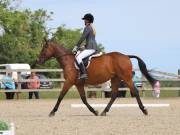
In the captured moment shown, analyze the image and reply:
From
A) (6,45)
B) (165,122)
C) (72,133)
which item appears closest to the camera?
(72,133)

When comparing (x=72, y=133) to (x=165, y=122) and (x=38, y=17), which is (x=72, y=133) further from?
(x=38, y=17)

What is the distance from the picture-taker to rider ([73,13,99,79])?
624 inches

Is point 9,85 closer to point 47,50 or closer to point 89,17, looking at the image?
point 47,50

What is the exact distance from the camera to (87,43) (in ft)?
52.5

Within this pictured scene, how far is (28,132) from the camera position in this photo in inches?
445

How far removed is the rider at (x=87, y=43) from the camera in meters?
15.9

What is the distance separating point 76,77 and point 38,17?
68246 mm

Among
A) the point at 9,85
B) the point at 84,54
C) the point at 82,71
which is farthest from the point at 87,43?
the point at 9,85

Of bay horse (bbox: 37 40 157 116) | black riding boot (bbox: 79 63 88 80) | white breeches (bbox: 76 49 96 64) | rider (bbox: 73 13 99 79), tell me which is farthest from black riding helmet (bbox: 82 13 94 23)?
black riding boot (bbox: 79 63 88 80)

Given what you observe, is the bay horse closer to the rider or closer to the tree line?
the rider

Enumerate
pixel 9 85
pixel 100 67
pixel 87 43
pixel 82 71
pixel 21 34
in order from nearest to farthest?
pixel 87 43 < pixel 82 71 < pixel 100 67 < pixel 9 85 < pixel 21 34

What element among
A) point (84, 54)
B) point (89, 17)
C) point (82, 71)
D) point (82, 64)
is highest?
point (89, 17)

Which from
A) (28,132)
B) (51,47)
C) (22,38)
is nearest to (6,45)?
(22,38)

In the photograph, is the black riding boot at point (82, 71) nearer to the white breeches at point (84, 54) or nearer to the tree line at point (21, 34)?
the white breeches at point (84, 54)
